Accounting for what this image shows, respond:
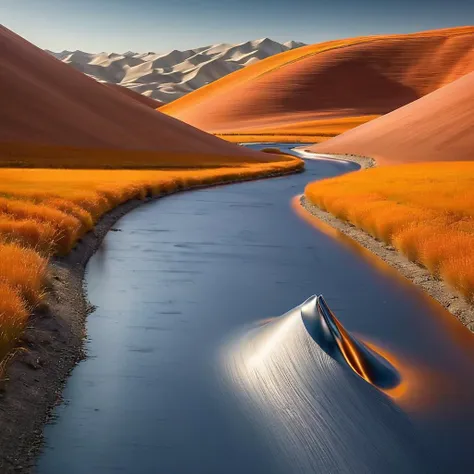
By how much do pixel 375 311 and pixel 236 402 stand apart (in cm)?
701

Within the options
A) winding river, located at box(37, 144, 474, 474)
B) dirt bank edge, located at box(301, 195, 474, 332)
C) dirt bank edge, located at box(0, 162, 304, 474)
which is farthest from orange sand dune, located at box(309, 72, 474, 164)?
dirt bank edge, located at box(0, 162, 304, 474)

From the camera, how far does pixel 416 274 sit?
21.8 metres

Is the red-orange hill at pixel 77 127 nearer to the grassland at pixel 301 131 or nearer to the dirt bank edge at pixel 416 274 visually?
the dirt bank edge at pixel 416 274

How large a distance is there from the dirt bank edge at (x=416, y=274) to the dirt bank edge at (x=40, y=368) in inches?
345

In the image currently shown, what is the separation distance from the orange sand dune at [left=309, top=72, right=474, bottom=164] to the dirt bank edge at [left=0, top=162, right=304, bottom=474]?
6218 centimetres

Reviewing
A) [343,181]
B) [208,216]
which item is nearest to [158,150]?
[343,181]

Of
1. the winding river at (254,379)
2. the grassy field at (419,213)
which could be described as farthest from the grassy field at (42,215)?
the grassy field at (419,213)

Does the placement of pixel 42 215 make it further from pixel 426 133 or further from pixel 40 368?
pixel 426 133

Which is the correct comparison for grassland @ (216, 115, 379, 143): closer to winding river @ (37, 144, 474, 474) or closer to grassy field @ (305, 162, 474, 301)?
grassy field @ (305, 162, 474, 301)

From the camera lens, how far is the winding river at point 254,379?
9.94 m

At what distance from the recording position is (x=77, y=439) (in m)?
10.2

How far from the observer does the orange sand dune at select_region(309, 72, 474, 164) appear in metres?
77.4

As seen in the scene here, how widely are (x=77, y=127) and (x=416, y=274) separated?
220 ft

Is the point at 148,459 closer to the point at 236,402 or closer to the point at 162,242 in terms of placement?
the point at 236,402
